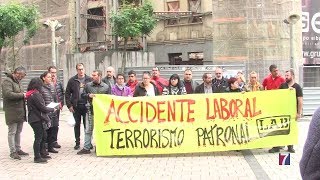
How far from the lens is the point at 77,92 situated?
10.4m

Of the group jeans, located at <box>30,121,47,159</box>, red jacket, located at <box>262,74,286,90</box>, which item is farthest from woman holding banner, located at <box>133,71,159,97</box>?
red jacket, located at <box>262,74,286,90</box>

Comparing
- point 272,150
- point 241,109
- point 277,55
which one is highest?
point 277,55

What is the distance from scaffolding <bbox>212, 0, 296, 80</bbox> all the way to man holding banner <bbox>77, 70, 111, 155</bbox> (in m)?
9.89

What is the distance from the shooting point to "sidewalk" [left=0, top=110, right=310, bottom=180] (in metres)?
7.72

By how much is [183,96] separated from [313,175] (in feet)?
25.4

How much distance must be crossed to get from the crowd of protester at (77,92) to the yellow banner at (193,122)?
361 millimetres

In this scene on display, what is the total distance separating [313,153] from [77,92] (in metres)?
8.75

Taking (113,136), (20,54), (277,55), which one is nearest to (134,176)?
(113,136)

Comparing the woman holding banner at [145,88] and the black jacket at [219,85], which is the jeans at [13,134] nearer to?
the woman holding banner at [145,88]

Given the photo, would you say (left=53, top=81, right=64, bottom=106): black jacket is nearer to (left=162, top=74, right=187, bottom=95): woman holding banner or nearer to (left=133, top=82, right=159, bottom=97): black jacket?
(left=133, top=82, right=159, bottom=97): black jacket

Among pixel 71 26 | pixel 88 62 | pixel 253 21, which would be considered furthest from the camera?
pixel 71 26

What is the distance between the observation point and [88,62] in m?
25.4

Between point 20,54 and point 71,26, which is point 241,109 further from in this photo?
point 20,54

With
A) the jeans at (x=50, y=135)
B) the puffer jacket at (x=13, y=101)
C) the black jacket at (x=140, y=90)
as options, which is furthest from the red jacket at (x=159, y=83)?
the puffer jacket at (x=13, y=101)
